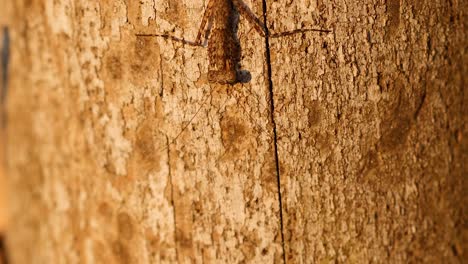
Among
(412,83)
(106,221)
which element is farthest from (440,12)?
(106,221)

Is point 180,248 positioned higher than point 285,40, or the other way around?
point 285,40

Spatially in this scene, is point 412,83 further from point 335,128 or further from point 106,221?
point 106,221

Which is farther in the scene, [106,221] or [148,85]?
[106,221]

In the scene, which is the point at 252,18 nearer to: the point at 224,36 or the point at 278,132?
the point at 224,36

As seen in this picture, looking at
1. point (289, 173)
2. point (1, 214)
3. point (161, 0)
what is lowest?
point (1, 214)

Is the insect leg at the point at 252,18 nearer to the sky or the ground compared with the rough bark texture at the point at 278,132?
nearer to the sky

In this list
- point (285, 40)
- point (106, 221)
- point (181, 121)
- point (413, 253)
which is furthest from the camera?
point (106, 221)

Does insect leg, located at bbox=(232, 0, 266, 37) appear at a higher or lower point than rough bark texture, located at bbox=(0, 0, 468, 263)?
higher
